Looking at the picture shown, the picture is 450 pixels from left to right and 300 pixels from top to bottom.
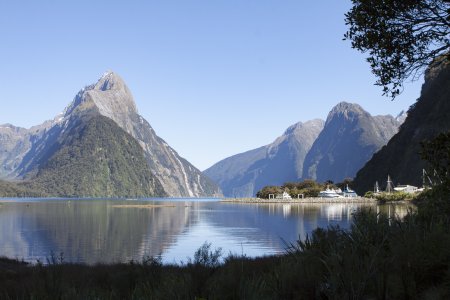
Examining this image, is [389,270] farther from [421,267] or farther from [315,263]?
[315,263]

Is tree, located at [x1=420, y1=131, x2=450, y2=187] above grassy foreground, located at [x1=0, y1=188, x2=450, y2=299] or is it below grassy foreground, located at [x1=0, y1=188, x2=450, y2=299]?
above

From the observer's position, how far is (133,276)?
13.2 m

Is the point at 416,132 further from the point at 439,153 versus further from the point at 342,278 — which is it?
the point at 342,278

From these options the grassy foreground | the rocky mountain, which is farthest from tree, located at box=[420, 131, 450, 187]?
the rocky mountain

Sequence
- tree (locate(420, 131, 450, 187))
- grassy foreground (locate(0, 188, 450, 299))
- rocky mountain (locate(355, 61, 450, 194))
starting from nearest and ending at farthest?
1. grassy foreground (locate(0, 188, 450, 299))
2. tree (locate(420, 131, 450, 187))
3. rocky mountain (locate(355, 61, 450, 194))

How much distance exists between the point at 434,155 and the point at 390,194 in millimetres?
141359

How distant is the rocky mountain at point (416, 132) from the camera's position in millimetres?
151625

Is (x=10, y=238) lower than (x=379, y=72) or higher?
lower

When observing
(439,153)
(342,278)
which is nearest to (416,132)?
(439,153)

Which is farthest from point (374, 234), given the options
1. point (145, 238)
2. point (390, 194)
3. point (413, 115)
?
point (413, 115)

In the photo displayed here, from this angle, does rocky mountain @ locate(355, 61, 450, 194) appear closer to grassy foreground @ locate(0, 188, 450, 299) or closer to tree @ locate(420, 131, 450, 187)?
tree @ locate(420, 131, 450, 187)

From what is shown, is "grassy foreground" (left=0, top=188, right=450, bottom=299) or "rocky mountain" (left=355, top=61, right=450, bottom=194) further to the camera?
"rocky mountain" (left=355, top=61, right=450, bottom=194)

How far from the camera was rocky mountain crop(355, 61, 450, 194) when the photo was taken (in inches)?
5969

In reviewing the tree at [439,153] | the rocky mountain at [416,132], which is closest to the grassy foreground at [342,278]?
the tree at [439,153]
